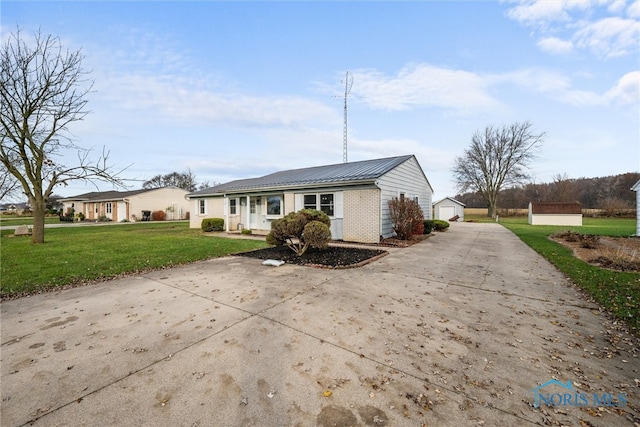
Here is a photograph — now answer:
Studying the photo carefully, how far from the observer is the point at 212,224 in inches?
658

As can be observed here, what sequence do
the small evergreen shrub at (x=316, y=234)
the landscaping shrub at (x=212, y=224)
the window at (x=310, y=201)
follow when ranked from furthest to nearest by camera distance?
1. the landscaping shrub at (x=212, y=224)
2. the window at (x=310, y=201)
3. the small evergreen shrub at (x=316, y=234)

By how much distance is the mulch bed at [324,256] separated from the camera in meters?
7.30

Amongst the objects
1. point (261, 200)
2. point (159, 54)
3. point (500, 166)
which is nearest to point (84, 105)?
point (159, 54)

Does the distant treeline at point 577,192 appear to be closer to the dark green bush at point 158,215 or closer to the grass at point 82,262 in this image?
the grass at point 82,262

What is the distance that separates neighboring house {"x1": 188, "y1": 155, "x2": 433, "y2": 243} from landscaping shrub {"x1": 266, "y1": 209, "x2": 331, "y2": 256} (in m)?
3.05

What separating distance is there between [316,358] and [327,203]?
961 cm

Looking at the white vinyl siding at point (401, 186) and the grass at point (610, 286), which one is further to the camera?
the white vinyl siding at point (401, 186)

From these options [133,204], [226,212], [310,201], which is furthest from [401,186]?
[133,204]

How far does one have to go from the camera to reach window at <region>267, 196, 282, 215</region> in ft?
47.5

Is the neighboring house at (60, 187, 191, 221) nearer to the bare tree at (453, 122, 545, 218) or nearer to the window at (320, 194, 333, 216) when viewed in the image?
the window at (320, 194, 333, 216)

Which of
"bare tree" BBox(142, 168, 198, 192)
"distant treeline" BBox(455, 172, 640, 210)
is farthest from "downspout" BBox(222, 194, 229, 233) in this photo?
"bare tree" BBox(142, 168, 198, 192)

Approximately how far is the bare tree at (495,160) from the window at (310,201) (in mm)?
34175

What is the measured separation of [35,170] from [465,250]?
19681mm

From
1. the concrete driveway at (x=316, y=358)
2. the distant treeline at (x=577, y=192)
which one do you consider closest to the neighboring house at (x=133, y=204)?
the concrete driveway at (x=316, y=358)
